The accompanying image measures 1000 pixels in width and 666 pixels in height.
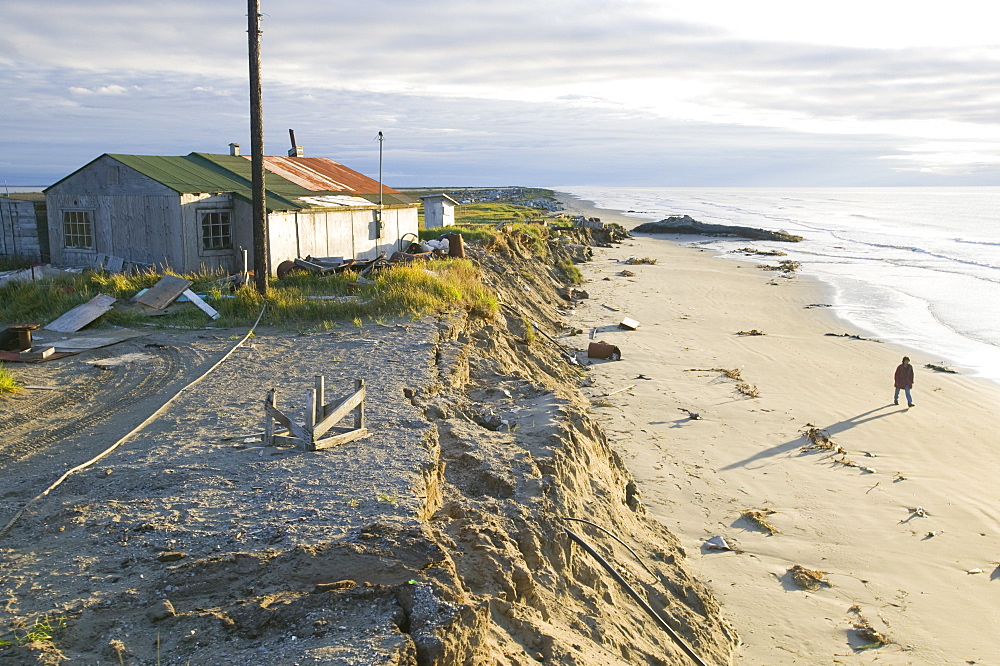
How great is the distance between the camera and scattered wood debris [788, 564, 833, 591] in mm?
8531

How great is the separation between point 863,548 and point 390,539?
6.81 metres

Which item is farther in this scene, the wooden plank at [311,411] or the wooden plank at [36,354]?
the wooden plank at [36,354]

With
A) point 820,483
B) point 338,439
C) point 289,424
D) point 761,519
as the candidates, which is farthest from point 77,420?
point 820,483

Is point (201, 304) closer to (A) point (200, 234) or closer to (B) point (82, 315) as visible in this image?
(B) point (82, 315)

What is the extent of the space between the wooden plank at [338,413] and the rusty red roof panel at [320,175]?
16084 millimetres

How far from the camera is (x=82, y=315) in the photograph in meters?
14.0

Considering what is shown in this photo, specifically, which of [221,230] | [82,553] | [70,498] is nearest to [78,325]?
[221,230]

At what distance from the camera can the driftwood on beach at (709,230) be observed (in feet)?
186

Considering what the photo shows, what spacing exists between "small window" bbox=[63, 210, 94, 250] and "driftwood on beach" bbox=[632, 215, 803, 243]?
4673 cm

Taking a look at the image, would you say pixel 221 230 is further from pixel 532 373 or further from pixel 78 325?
pixel 532 373

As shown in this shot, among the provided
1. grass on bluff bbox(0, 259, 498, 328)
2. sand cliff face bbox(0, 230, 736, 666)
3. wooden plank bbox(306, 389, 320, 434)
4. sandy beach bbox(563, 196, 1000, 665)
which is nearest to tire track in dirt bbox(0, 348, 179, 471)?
sand cliff face bbox(0, 230, 736, 666)

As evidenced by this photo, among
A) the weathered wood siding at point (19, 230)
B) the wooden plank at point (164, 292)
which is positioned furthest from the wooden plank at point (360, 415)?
the weathered wood siding at point (19, 230)

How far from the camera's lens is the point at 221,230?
774 inches

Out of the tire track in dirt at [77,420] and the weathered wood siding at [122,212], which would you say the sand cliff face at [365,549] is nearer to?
the tire track in dirt at [77,420]
